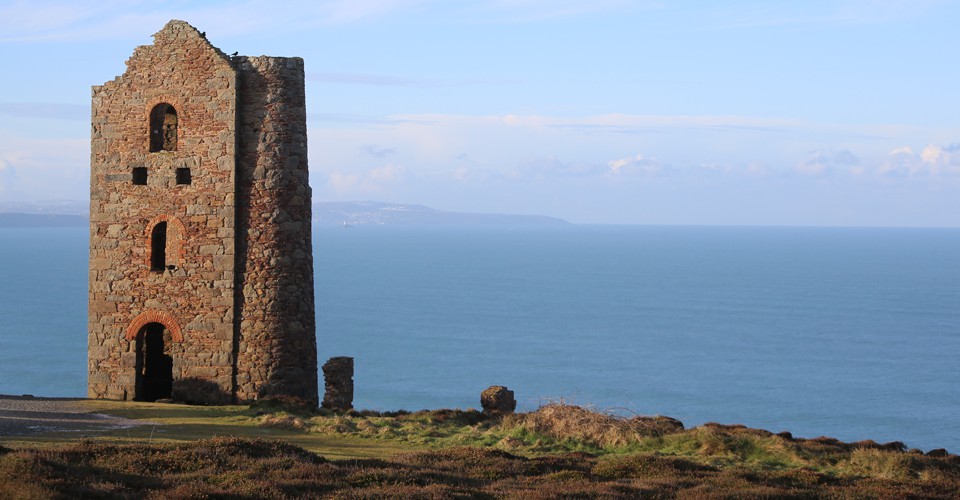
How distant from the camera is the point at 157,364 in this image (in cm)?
2788

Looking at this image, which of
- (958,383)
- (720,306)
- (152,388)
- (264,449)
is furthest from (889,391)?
(264,449)

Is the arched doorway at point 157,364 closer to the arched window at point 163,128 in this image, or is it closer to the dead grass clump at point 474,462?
the arched window at point 163,128

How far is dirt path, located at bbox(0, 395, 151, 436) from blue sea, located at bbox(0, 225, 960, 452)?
8.75 meters

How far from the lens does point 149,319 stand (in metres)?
26.1

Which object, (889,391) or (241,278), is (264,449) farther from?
(889,391)

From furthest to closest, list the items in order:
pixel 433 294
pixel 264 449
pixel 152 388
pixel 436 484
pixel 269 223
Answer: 1. pixel 433 294
2. pixel 152 388
3. pixel 269 223
4. pixel 264 449
5. pixel 436 484

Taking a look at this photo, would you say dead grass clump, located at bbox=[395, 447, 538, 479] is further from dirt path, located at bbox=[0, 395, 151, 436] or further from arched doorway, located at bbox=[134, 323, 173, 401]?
arched doorway, located at bbox=[134, 323, 173, 401]

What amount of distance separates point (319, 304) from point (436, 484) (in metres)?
119

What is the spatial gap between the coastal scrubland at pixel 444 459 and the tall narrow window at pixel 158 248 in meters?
3.26

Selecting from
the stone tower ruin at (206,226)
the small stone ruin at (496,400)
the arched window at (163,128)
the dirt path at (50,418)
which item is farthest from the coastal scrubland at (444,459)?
the arched window at (163,128)

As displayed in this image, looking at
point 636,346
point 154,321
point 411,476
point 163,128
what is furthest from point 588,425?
point 636,346

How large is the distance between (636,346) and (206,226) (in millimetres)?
82216

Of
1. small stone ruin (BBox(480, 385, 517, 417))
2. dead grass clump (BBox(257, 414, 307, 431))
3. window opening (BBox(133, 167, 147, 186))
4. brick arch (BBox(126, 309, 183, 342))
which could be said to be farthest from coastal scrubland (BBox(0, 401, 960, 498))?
window opening (BBox(133, 167, 147, 186))

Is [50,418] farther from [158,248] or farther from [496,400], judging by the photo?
[496,400]
